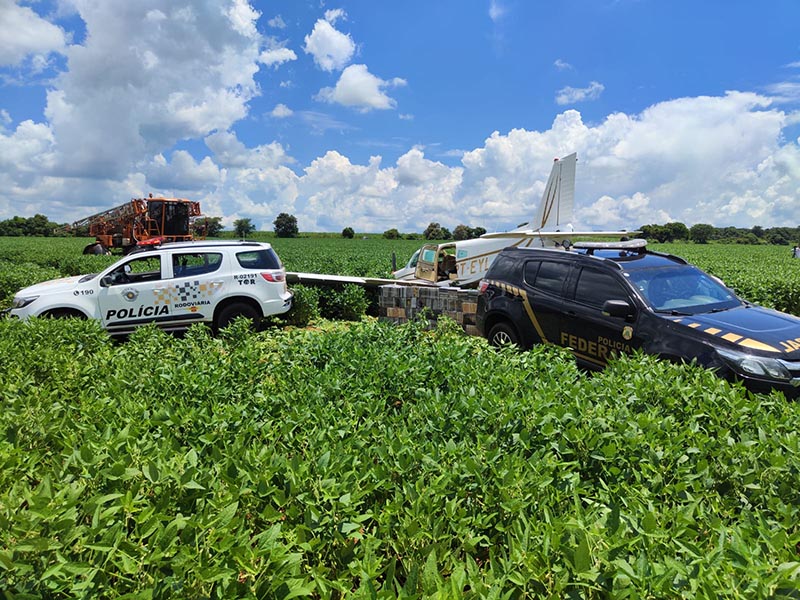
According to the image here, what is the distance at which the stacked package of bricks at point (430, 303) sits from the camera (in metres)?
10.9

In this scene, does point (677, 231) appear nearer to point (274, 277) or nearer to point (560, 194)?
point (560, 194)

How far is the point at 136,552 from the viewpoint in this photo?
1.66 meters

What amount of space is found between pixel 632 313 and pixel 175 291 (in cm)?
867

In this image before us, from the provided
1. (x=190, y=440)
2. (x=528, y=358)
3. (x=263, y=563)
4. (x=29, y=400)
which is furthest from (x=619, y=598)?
(x=29, y=400)

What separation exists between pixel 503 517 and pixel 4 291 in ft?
55.4

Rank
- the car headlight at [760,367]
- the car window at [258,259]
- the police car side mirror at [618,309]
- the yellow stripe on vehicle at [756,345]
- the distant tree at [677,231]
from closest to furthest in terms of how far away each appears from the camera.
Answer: the car headlight at [760,367]
the yellow stripe on vehicle at [756,345]
the police car side mirror at [618,309]
the car window at [258,259]
the distant tree at [677,231]

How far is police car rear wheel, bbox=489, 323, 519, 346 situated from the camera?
25.0 ft

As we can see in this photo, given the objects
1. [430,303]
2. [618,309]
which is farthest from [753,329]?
[430,303]

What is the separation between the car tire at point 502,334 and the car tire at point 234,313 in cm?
522

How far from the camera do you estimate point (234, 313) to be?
401 inches

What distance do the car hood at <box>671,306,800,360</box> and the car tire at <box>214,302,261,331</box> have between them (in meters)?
8.07

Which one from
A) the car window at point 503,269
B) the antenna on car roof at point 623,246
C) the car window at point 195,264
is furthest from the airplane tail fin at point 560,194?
the car window at point 195,264

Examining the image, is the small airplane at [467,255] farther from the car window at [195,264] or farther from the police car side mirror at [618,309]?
the police car side mirror at [618,309]

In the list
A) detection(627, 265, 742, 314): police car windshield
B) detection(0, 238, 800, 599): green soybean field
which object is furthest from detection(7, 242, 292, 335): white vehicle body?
detection(627, 265, 742, 314): police car windshield
